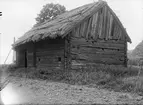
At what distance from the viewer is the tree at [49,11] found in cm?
4175

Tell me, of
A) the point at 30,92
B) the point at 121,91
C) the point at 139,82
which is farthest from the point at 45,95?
the point at 139,82

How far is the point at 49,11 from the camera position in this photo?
1646 inches

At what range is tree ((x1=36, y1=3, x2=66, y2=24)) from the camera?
4175 cm

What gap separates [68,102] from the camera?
9070mm

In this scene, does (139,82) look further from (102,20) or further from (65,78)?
(102,20)

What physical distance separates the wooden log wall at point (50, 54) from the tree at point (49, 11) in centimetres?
2063

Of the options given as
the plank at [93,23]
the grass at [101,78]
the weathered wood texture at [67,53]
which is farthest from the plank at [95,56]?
the plank at [93,23]

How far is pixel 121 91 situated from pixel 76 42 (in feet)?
24.8

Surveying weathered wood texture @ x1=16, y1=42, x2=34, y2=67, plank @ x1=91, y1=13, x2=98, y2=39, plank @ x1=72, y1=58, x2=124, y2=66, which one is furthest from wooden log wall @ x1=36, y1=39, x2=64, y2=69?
plank @ x1=91, y1=13, x2=98, y2=39

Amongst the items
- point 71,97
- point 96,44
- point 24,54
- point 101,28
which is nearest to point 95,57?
point 96,44

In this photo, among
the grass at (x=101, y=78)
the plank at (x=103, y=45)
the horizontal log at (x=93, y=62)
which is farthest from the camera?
the plank at (x=103, y=45)

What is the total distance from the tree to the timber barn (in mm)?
20500

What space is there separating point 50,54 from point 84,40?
2.82m

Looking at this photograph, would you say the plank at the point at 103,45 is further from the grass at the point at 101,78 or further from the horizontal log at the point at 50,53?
the grass at the point at 101,78
